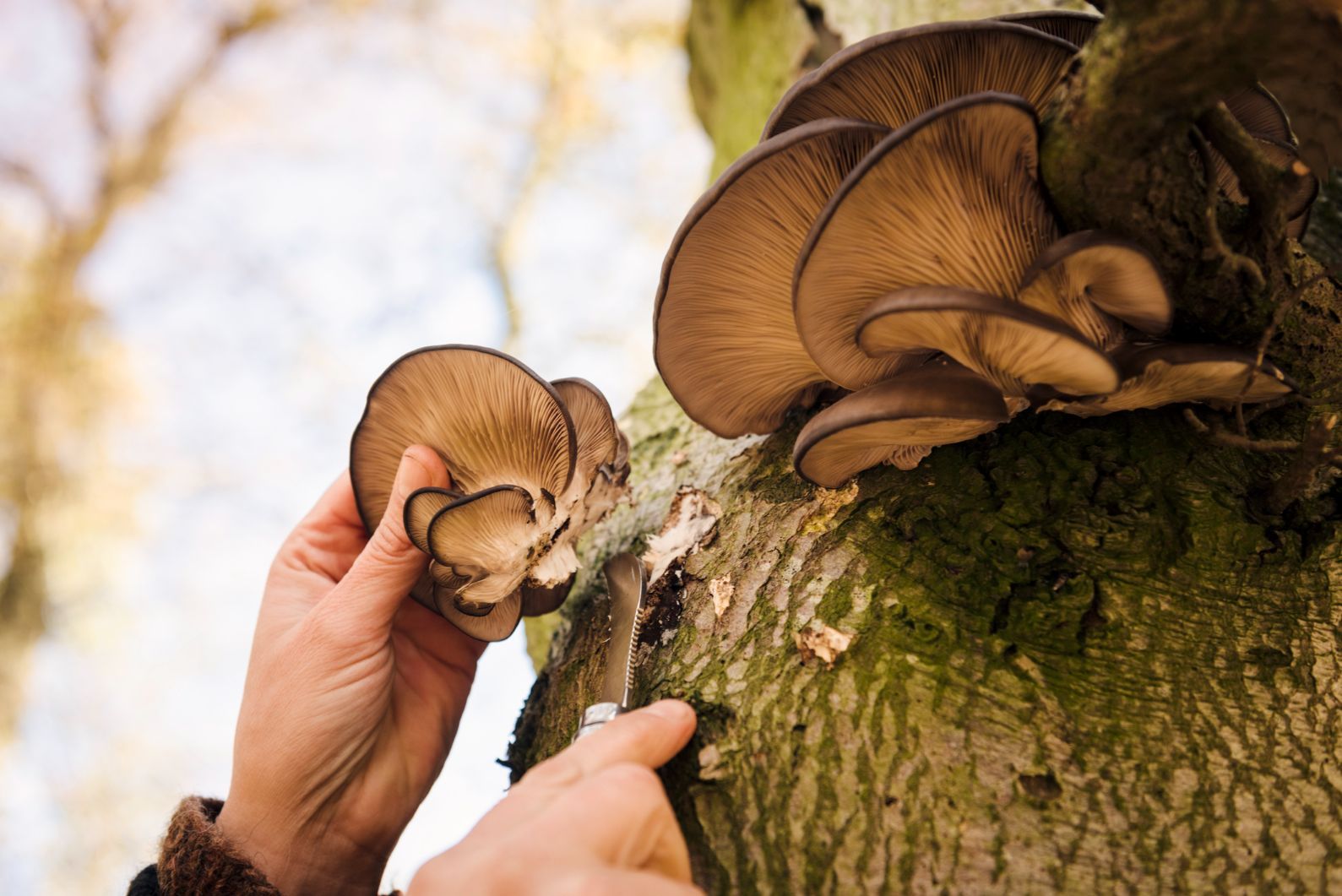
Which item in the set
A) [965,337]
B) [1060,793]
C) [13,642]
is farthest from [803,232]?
[13,642]

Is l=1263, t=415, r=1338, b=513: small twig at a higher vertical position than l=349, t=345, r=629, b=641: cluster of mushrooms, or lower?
lower

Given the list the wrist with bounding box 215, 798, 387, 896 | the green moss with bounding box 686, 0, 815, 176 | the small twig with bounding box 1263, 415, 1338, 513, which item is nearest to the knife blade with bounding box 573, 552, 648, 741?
the wrist with bounding box 215, 798, 387, 896

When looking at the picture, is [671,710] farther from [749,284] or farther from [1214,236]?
[1214,236]

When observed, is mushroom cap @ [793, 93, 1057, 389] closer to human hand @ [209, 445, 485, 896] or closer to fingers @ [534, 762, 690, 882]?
fingers @ [534, 762, 690, 882]

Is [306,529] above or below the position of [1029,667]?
above

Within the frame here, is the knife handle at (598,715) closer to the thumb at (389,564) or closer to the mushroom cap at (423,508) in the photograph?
the mushroom cap at (423,508)

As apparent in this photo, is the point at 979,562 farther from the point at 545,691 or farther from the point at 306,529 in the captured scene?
the point at 306,529
